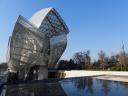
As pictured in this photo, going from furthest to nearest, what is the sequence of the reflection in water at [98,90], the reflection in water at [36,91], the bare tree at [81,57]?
the bare tree at [81,57]
the reflection in water at [36,91]
the reflection in water at [98,90]

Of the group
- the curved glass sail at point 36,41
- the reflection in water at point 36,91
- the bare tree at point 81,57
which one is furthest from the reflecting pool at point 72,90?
the bare tree at point 81,57

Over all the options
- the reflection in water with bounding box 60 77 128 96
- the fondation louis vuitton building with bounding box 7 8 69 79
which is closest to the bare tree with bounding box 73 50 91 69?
the fondation louis vuitton building with bounding box 7 8 69 79

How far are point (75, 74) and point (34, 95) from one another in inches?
1271

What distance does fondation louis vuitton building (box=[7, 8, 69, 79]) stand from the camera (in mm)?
38750

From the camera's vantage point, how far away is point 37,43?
40.6m

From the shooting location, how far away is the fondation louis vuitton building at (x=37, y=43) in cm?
3875

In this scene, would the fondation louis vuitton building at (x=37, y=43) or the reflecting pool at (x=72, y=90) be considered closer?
the reflecting pool at (x=72, y=90)

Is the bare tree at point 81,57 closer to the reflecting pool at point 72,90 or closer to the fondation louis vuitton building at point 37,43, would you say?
the fondation louis vuitton building at point 37,43

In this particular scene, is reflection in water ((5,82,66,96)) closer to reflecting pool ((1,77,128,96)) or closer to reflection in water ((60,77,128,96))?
reflecting pool ((1,77,128,96))

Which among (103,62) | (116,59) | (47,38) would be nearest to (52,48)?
(47,38)

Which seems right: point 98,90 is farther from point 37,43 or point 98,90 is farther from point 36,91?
point 37,43

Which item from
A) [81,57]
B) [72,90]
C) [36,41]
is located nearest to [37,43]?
[36,41]

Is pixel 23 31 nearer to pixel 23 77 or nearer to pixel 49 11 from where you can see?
pixel 49 11

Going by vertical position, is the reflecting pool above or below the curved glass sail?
below
